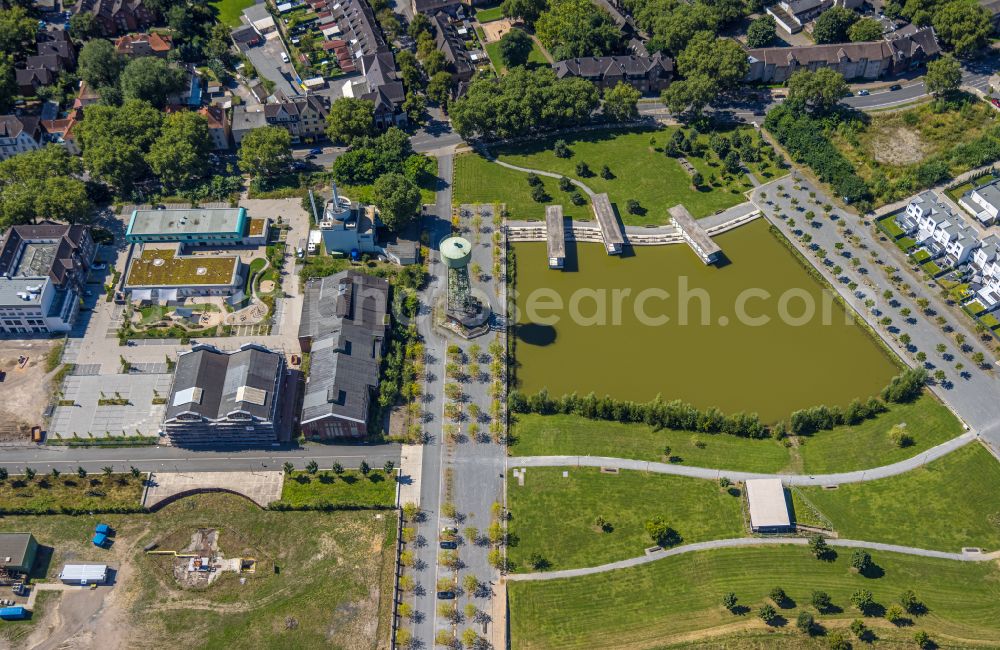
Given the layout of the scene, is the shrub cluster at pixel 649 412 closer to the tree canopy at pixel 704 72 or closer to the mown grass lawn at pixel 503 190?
the mown grass lawn at pixel 503 190

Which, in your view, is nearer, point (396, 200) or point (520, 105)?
point (396, 200)

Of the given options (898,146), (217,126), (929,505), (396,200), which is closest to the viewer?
(929,505)

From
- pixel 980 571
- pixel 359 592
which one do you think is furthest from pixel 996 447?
pixel 359 592

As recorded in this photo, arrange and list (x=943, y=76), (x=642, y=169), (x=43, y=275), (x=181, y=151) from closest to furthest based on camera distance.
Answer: (x=43, y=275) → (x=181, y=151) → (x=642, y=169) → (x=943, y=76)

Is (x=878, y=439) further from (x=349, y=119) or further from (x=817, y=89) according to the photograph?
(x=349, y=119)

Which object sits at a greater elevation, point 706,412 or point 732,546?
point 706,412

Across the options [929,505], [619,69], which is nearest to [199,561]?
[929,505]

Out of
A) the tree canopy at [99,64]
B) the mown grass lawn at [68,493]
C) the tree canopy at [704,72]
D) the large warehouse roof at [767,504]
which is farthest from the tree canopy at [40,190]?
the large warehouse roof at [767,504]
